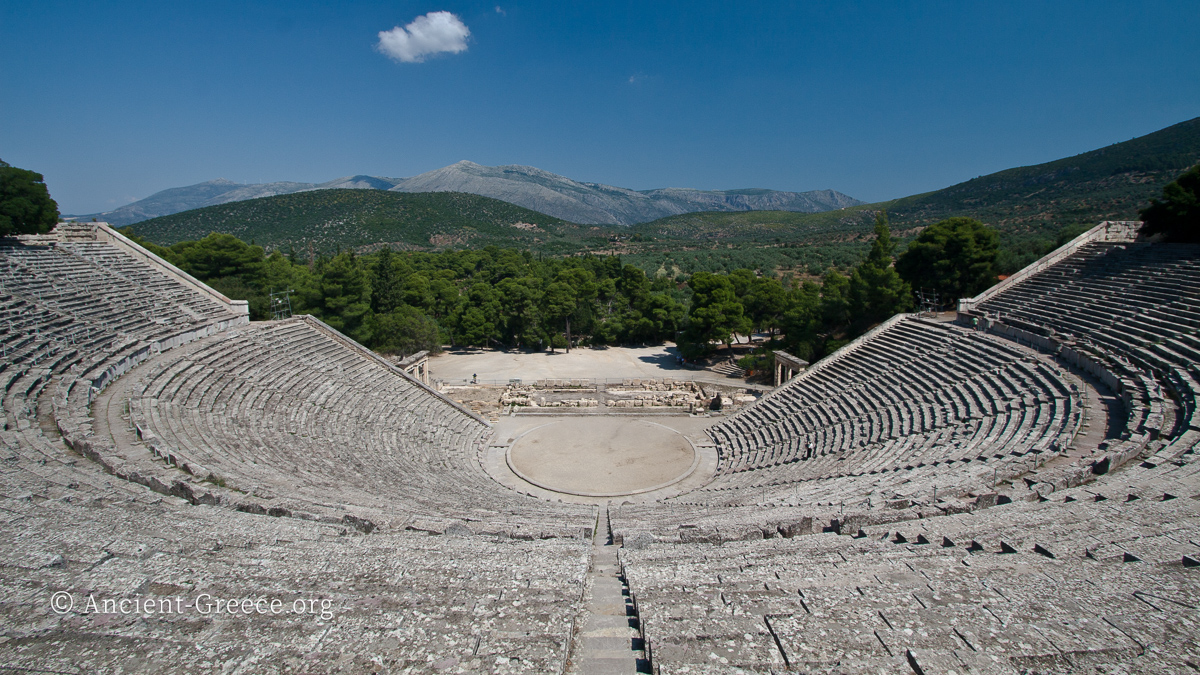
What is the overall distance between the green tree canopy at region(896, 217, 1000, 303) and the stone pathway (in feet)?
94.1

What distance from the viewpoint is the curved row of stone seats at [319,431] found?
1012 cm

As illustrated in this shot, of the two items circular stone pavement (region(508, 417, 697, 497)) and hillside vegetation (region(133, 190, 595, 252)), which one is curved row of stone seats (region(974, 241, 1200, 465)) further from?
hillside vegetation (region(133, 190, 595, 252))

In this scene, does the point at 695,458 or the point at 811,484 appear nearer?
the point at 811,484

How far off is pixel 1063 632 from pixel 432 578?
19.0ft

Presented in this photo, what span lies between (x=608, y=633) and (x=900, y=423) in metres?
13.3

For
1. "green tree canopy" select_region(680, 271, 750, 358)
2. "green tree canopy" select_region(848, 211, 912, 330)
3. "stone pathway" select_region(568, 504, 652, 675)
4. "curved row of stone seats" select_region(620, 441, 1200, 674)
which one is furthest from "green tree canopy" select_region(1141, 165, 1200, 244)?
"stone pathway" select_region(568, 504, 652, 675)

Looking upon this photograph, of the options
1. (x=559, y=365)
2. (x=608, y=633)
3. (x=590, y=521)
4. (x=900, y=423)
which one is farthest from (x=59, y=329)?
(x=900, y=423)

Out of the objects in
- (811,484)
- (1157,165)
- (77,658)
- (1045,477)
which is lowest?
(811,484)

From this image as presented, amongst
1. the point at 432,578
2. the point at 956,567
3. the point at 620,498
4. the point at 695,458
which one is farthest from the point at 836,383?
the point at 432,578

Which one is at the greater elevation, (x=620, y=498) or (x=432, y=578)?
(x=432, y=578)

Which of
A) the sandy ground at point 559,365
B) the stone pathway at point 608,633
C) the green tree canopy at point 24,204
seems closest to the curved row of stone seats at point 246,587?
the stone pathway at point 608,633

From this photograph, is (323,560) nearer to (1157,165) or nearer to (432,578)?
(432,578)

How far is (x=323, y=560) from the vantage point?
19.8 ft

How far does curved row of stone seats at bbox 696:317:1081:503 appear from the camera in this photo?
37.0ft
